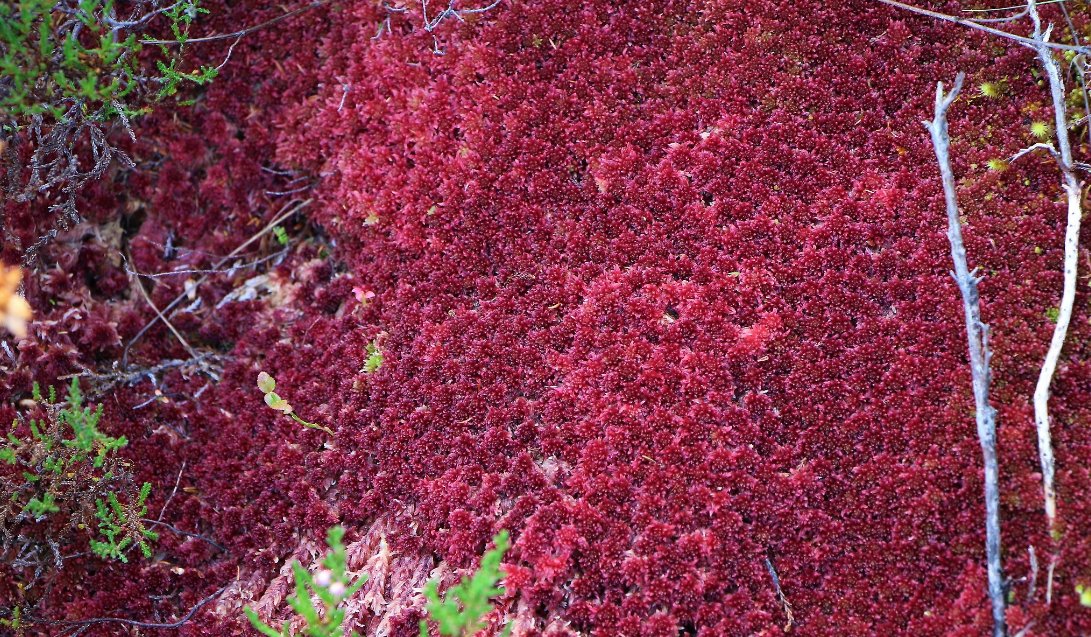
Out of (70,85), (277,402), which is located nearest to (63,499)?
(277,402)

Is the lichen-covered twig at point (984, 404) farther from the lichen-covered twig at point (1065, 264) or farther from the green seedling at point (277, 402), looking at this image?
the green seedling at point (277, 402)

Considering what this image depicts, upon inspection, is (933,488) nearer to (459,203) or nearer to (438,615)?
(438,615)

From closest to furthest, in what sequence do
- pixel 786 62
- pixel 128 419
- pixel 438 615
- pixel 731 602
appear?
pixel 438 615, pixel 731 602, pixel 786 62, pixel 128 419

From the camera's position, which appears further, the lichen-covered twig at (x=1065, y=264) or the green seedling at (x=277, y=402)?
the green seedling at (x=277, y=402)

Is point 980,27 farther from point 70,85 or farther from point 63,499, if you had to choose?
point 63,499

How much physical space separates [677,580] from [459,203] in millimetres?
1896

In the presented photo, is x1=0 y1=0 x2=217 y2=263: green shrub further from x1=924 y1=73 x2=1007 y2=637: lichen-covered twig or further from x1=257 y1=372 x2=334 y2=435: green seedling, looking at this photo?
x1=924 y1=73 x2=1007 y2=637: lichen-covered twig

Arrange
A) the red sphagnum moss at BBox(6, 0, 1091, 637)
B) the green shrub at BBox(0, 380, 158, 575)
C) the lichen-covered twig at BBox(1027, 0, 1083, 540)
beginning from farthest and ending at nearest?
the green shrub at BBox(0, 380, 158, 575) < the red sphagnum moss at BBox(6, 0, 1091, 637) < the lichen-covered twig at BBox(1027, 0, 1083, 540)

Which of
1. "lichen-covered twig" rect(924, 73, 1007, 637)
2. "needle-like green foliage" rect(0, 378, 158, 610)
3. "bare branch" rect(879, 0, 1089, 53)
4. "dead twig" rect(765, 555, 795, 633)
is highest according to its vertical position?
"bare branch" rect(879, 0, 1089, 53)

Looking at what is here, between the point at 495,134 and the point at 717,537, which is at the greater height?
the point at 495,134

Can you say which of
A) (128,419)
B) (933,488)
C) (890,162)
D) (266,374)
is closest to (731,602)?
(933,488)

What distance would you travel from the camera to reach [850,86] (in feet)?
11.0

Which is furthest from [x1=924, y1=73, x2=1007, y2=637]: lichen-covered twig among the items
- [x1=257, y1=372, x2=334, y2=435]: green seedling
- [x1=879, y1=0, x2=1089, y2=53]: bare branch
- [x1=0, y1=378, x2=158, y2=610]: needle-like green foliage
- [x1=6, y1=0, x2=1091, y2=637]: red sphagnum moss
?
[x1=0, y1=378, x2=158, y2=610]: needle-like green foliage

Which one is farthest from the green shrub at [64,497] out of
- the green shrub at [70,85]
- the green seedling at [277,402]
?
the green shrub at [70,85]
